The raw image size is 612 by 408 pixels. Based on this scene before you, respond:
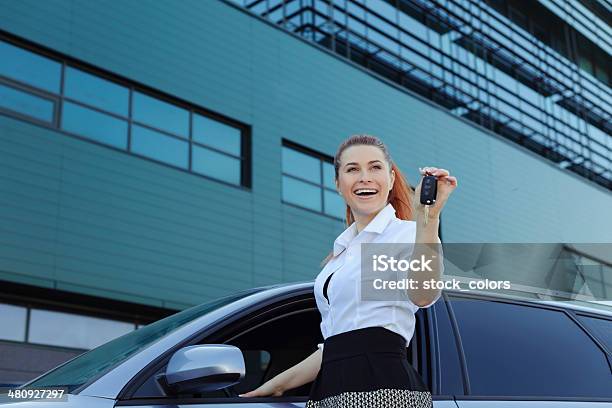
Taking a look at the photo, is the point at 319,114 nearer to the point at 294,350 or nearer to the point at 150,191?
the point at 150,191

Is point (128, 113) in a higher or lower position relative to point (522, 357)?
higher

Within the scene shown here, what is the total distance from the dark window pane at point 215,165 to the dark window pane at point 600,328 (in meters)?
14.8

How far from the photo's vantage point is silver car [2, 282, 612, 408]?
8.41ft

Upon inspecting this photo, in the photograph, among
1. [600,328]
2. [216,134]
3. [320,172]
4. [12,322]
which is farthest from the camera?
[320,172]

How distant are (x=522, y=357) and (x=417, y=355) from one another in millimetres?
451

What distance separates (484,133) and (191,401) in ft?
81.2

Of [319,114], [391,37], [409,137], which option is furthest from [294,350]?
[391,37]

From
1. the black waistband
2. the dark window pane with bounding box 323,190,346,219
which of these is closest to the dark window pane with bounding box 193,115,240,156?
the dark window pane with bounding box 323,190,346,219

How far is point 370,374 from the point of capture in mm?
2393

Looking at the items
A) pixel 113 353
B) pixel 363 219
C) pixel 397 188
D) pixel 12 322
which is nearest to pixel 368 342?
pixel 363 219

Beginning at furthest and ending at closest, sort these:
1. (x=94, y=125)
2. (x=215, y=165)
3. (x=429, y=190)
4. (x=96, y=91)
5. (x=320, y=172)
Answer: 1. (x=320, y=172)
2. (x=215, y=165)
3. (x=96, y=91)
4. (x=94, y=125)
5. (x=429, y=190)

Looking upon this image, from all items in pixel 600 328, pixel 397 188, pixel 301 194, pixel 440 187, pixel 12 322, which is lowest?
pixel 600 328

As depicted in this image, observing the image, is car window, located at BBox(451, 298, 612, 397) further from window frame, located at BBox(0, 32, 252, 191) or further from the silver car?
window frame, located at BBox(0, 32, 252, 191)

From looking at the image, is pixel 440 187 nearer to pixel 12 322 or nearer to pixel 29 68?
pixel 12 322
